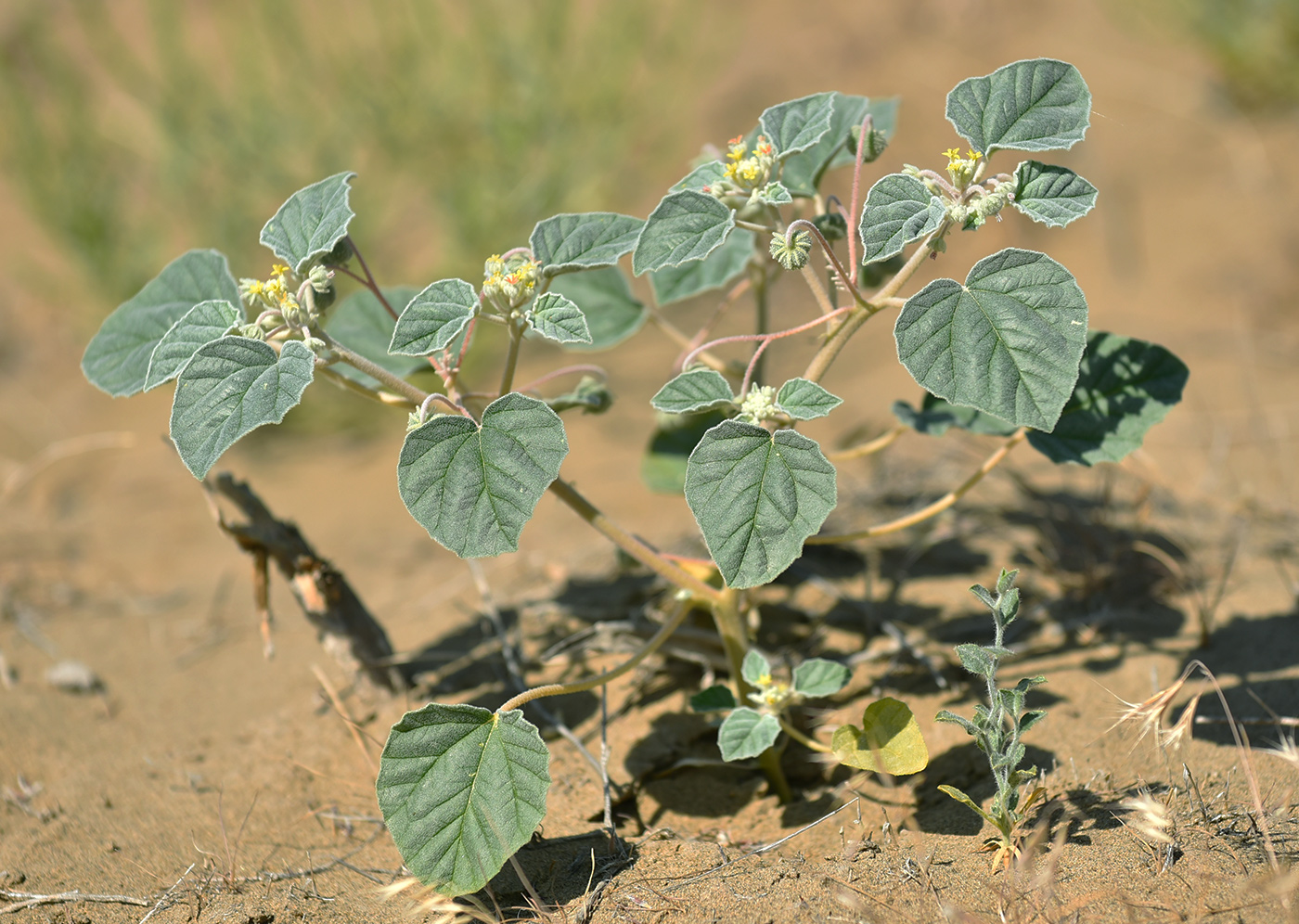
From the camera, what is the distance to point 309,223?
1730 mm

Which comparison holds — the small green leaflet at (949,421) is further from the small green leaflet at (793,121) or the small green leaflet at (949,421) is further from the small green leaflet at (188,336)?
the small green leaflet at (188,336)

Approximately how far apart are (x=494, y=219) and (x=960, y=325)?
134 inches

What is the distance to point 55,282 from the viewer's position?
19.4ft

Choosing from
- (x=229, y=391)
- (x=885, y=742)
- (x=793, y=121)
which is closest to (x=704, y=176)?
(x=793, y=121)

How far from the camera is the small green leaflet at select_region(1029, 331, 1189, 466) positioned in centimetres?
183

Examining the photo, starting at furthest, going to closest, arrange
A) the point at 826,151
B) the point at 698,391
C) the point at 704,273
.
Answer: the point at 704,273 → the point at 826,151 → the point at 698,391

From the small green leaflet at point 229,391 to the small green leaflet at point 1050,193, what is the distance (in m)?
1.15

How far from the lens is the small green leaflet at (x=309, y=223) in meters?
1.67

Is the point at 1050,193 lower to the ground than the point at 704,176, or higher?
lower

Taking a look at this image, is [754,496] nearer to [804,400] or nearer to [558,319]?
[804,400]

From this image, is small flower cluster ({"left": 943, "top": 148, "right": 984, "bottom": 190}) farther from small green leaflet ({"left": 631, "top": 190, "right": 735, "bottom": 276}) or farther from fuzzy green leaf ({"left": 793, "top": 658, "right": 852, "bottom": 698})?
fuzzy green leaf ({"left": 793, "top": 658, "right": 852, "bottom": 698})

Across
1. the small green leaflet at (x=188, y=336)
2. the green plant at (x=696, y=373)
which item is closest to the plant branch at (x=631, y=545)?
the green plant at (x=696, y=373)

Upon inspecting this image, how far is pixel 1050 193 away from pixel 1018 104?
0.56ft

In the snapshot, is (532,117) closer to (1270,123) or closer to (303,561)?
(303,561)
